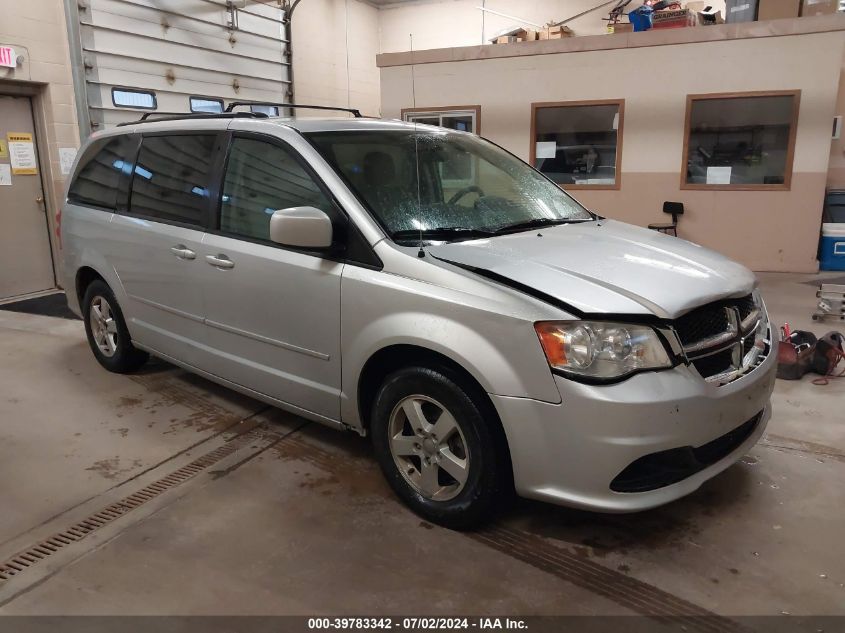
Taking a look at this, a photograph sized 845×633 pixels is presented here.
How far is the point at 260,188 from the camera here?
304cm

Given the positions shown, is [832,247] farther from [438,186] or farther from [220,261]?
[220,261]

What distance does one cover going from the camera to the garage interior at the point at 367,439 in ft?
7.30

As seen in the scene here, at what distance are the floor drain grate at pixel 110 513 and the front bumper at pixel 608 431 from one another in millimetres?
1649

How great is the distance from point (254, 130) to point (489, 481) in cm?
200

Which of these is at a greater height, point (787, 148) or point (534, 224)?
point (787, 148)

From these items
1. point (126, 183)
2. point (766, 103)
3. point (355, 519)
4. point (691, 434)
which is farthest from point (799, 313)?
point (126, 183)

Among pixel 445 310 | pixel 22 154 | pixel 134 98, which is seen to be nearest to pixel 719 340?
pixel 445 310

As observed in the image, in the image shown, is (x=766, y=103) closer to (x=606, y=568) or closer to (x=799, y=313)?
(x=799, y=313)

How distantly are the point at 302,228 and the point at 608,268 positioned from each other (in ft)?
3.95

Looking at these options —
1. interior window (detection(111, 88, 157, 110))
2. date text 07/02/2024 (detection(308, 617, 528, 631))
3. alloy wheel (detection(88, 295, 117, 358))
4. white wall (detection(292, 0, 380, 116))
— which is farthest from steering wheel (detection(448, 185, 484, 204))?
white wall (detection(292, 0, 380, 116))

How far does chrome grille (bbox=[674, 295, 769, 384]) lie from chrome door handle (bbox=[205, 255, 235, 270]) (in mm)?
2042

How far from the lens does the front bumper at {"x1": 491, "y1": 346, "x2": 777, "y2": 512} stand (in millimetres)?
2074

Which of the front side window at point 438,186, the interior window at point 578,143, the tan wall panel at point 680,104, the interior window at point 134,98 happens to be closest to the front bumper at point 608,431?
the front side window at point 438,186

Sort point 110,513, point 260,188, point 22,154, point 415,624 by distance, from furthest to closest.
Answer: point 22,154 < point 260,188 < point 110,513 < point 415,624
